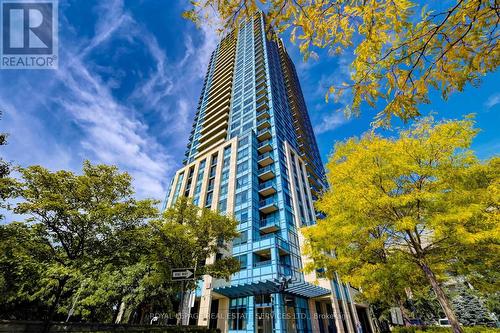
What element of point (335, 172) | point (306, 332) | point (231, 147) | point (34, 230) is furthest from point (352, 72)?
point (231, 147)

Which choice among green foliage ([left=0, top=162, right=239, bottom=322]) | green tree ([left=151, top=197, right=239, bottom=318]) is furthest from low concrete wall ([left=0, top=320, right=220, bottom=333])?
green tree ([left=151, top=197, right=239, bottom=318])

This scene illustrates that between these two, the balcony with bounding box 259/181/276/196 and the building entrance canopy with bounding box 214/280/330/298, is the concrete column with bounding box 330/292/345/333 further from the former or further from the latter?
the balcony with bounding box 259/181/276/196

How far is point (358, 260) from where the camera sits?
32.8 ft

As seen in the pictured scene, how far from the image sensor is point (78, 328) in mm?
11773

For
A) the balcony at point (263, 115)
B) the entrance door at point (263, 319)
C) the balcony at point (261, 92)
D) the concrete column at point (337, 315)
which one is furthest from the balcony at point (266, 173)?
the balcony at point (261, 92)

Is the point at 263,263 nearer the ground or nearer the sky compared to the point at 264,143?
nearer the ground

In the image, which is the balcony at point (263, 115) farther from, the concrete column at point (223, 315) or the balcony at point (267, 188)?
the concrete column at point (223, 315)

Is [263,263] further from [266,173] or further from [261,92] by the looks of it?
[261,92]

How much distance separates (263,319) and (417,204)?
1926 centimetres

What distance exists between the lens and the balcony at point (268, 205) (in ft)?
98.3

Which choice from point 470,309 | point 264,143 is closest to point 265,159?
point 264,143

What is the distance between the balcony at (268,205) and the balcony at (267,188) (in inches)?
50.5

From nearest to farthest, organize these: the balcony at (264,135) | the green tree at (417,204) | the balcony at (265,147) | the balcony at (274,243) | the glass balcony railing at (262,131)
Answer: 1. the green tree at (417,204)
2. the balcony at (274,243)
3. the balcony at (265,147)
4. the balcony at (264,135)
5. the glass balcony railing at (262,131)

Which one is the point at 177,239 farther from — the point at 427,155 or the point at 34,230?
the point at 427,155
